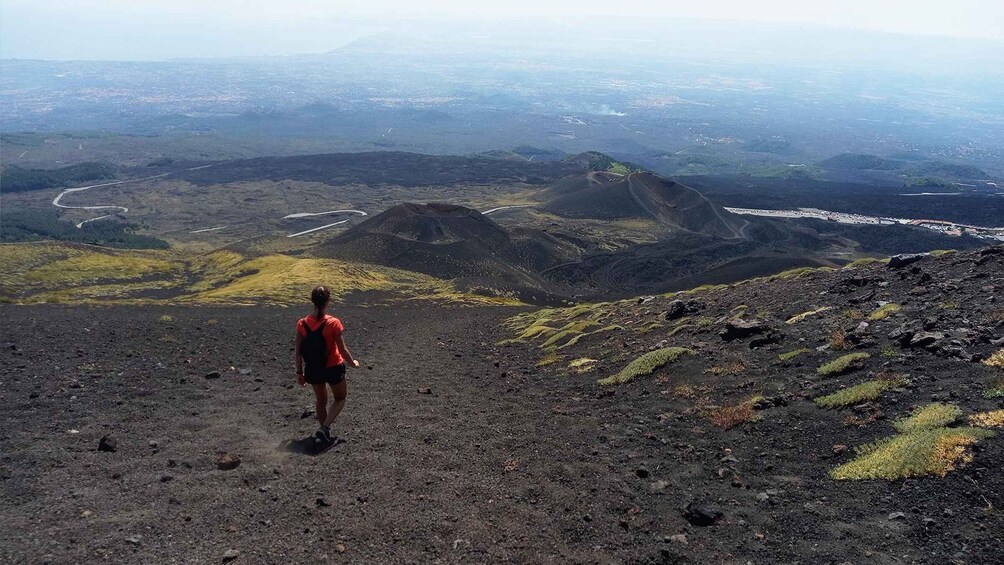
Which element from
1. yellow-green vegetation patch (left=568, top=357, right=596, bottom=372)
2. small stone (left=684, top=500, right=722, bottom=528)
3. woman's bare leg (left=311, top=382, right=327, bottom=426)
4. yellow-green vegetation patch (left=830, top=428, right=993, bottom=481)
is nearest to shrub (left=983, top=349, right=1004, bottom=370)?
yellow-green vegetation patch (left=830, top=428, right=993, bottom=481)

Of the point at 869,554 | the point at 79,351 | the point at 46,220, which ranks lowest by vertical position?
the point at 46,220

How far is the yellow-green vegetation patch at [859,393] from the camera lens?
10625 mm

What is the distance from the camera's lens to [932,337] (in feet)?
40.3

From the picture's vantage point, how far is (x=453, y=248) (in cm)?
6150

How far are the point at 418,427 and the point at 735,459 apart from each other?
612cm

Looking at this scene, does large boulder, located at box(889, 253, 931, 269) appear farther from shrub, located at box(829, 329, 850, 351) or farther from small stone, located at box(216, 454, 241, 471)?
small stone, located at box(216, 454, 241, 471)

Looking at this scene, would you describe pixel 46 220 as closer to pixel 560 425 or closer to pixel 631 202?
pixel 631 202

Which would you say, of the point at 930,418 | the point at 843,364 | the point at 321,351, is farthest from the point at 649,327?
the point at 321,351

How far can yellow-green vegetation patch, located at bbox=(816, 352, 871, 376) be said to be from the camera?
40.4ft

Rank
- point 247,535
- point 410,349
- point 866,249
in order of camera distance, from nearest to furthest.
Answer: point 247,535 → point 410,349 → point 866,249

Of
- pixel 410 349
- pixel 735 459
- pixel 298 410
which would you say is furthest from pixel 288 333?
pixel 735 459

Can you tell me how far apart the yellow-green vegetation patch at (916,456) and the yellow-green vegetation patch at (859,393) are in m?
1.73

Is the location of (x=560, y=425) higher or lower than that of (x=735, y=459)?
lower

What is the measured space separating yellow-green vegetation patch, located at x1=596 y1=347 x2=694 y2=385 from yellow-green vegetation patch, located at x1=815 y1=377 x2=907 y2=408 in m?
4.24
